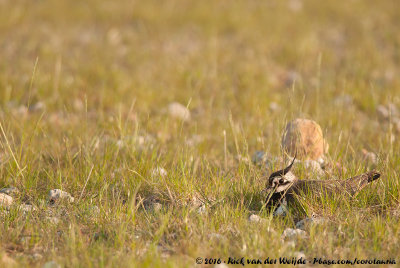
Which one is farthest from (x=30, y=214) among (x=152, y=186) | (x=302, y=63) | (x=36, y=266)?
(x=302, y=63)

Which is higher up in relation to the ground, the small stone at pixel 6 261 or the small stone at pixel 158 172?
the small stone at pixel 158 172

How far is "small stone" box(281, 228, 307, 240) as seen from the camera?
283 cm

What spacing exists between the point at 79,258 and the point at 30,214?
0.59 metres

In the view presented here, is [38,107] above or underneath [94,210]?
underneath

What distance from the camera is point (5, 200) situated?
128 inches

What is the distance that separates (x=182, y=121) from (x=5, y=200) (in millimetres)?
1313

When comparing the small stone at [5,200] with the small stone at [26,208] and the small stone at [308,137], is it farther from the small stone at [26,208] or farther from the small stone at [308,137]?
the small stone at [308,137]

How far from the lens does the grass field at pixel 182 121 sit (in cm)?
280

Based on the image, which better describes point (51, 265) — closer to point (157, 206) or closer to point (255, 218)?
point (157, 206)

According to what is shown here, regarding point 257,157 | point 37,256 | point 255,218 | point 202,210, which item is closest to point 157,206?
point 202,210

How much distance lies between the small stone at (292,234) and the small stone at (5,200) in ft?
5.81

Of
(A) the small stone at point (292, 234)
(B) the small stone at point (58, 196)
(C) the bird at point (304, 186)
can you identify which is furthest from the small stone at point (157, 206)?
(A) the small stone at point (292, 234)

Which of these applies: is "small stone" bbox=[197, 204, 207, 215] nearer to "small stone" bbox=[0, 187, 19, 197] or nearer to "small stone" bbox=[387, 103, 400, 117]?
"small stone" bbox=[0, 187, 19, 197]

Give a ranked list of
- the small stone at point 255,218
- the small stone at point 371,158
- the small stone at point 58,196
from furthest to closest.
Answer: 1. the small stone at point 371,158
2. the small stone at point 58,196
3. the small stone at point 255,218
